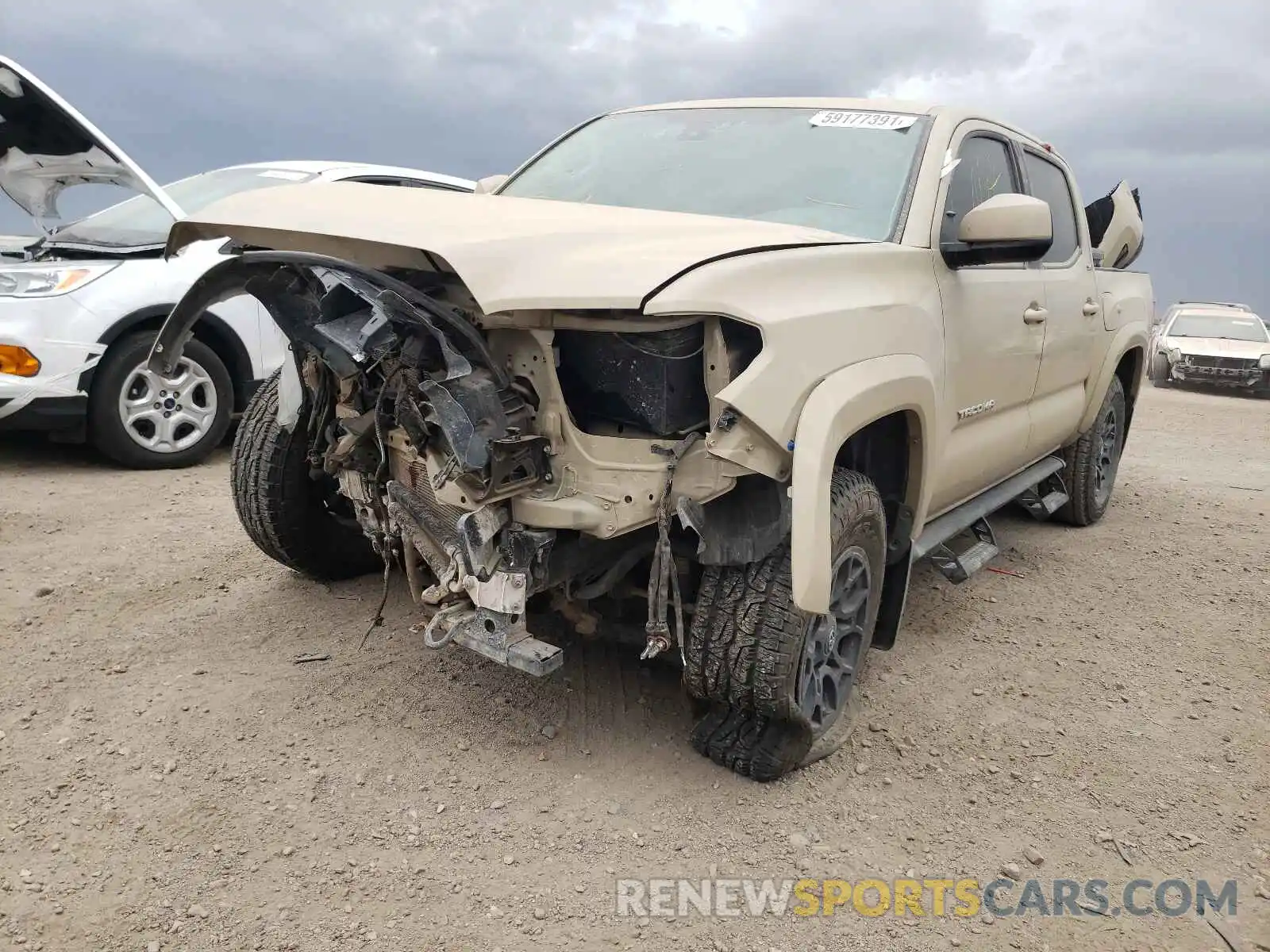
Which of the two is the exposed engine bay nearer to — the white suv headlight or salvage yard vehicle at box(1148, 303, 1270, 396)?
the white suv headlight

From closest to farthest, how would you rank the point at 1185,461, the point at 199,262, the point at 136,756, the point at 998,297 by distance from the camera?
1. the point at 136,756
2. the point at 998,297
3. the point at 199,262
4. the point at 1185,461

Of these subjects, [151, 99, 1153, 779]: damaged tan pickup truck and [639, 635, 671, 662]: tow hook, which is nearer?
[151, 99, 1153, 779]: damaged tan pickup truck

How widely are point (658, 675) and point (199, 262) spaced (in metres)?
4.06

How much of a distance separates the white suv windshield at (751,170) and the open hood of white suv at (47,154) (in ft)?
8.46

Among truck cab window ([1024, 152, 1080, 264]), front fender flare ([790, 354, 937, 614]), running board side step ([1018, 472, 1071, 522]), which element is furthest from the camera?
running board side step ([1018, 472, 1071, 522])

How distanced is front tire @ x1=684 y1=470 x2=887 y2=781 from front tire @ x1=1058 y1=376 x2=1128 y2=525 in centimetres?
288

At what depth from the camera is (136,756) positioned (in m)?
2.79

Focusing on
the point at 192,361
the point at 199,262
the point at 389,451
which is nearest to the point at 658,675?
the point at 389,451

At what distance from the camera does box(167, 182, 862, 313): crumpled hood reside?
7.47 feet

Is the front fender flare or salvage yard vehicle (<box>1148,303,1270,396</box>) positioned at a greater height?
the front fender flare

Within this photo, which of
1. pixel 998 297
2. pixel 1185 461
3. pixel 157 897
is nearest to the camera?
pixel 157 897

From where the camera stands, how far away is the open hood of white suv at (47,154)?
194 inches

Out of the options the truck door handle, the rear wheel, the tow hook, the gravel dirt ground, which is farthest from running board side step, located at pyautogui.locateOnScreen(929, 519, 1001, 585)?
the rear wheel

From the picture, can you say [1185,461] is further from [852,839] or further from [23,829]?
[23,829]
